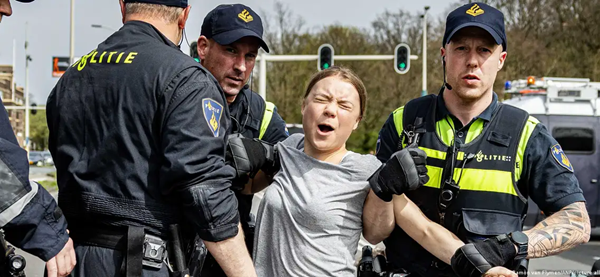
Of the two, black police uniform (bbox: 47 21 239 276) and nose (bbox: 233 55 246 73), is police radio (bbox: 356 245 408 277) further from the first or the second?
→ nose (bbox: 233 55 246 73)

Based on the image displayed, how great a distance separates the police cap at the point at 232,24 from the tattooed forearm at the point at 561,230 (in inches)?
65.1

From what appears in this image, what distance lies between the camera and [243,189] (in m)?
3.21

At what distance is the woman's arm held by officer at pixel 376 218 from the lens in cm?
270

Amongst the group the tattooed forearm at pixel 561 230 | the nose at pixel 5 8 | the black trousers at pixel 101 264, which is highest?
the nose at pixel 5 8

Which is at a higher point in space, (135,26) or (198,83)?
(135,26)

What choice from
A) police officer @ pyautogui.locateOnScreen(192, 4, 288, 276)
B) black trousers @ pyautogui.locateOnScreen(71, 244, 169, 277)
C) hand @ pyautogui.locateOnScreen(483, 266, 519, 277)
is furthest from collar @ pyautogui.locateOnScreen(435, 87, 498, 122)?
black trousers @ pyautogui.locateOnScreen(71, 244, 169, 277)

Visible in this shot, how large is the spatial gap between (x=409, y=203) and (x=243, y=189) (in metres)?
0.84

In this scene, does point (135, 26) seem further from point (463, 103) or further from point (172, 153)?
point (463, 103)

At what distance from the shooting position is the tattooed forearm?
280 centimetres

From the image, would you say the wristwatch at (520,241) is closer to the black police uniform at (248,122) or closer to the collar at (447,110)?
the collar at (447,110)

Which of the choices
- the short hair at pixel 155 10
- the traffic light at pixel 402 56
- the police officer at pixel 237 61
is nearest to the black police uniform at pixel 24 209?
the short hair at pixel 155 10

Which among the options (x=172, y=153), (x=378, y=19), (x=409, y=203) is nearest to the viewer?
(x=172, y=153)

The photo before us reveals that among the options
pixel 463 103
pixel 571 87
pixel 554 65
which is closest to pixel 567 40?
pixel 554 65

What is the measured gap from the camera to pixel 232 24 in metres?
3.35
